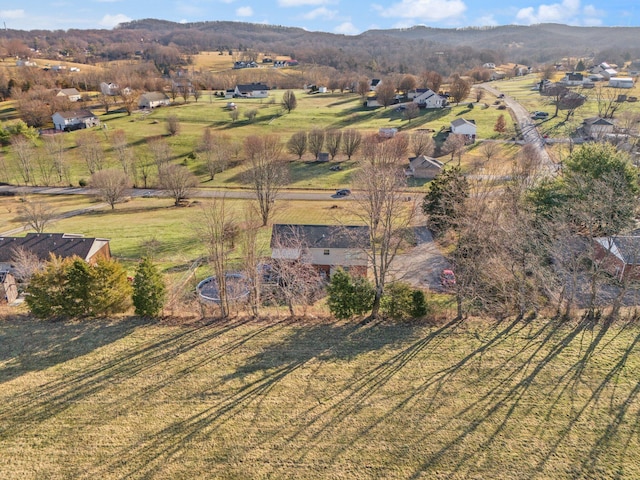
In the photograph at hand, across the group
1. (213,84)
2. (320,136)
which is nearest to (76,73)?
(213,84)

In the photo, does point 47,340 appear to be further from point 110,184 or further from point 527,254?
point 110,184

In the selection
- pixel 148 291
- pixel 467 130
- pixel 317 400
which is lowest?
pixel 317 400

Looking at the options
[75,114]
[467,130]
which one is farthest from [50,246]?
[75,114]

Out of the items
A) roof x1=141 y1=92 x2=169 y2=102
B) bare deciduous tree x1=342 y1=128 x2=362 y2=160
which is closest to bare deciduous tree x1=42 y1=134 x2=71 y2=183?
roof x1=141 y1=92 x2=169 y2=102

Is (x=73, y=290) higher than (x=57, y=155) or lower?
lower

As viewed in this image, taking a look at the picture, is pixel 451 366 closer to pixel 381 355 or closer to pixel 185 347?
pixel 381 355

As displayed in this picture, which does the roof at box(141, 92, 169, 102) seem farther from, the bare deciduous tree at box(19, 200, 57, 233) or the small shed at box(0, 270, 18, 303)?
the small shed at box(0, 270, 18, 303)

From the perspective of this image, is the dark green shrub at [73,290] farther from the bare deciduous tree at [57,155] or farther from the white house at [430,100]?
the white house at [430,100]
